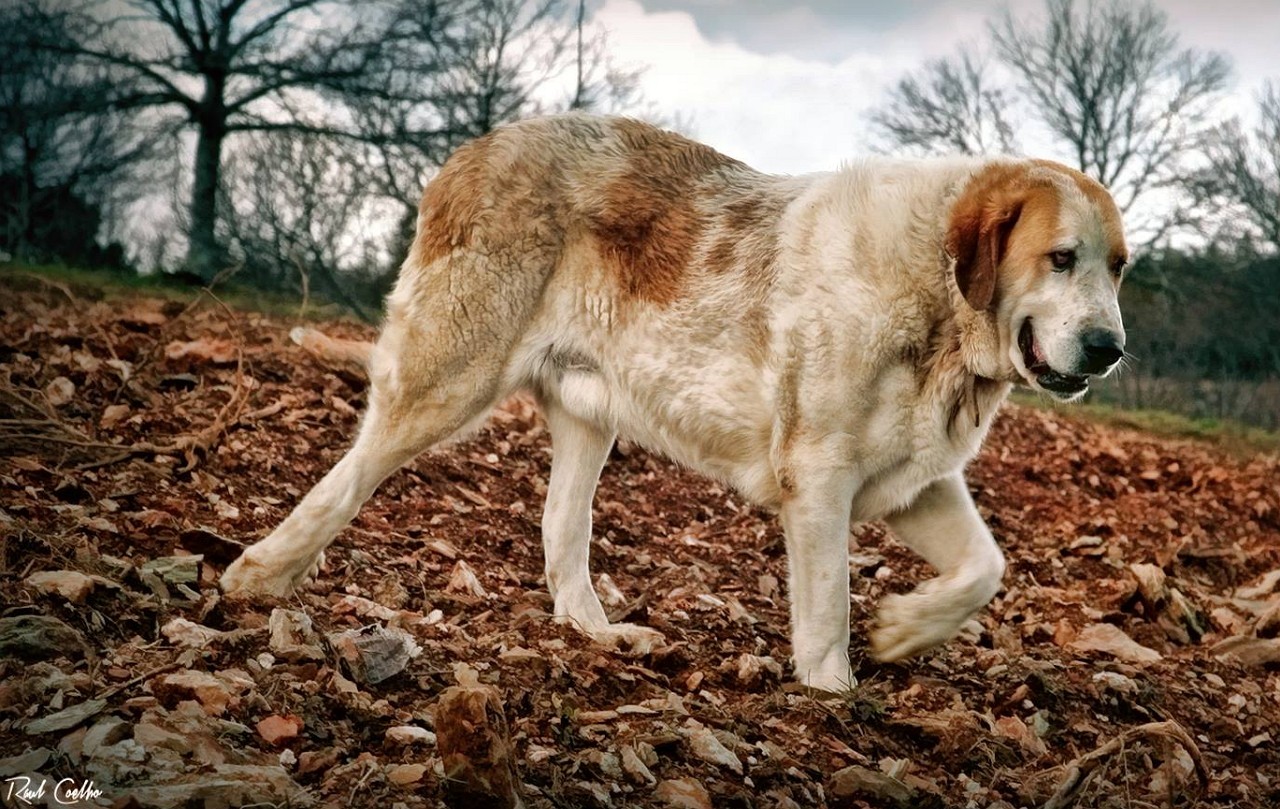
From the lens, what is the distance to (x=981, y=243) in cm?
470

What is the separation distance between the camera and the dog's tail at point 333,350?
865 cm

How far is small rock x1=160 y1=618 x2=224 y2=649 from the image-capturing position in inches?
161

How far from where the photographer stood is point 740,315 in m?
5.23

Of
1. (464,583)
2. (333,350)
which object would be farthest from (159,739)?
(333,350)

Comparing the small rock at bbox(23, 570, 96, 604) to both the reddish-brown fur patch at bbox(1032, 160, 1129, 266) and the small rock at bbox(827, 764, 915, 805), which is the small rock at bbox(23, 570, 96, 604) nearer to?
the small rock at bbox(827, 764, 915, 805)

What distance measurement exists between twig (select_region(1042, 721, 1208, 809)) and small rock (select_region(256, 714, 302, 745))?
2.34m

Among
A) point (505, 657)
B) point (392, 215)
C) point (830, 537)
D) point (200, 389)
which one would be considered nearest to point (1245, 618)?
point (830, 537)

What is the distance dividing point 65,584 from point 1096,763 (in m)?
3.66

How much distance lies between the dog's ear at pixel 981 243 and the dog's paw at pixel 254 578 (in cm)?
297

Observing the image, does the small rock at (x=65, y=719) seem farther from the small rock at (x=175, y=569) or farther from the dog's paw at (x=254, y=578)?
the dog's paw at (x=254, y=578)

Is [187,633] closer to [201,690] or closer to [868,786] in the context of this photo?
[201,690]

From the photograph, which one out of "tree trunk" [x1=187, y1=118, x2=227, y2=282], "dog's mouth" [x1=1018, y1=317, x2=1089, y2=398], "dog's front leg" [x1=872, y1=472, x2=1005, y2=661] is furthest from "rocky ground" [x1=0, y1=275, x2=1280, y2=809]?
"tree trunk" [x1=187, y1=118, x2=227, y2=282]

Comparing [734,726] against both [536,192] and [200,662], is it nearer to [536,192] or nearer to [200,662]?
[200,662]

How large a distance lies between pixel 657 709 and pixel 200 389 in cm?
436
